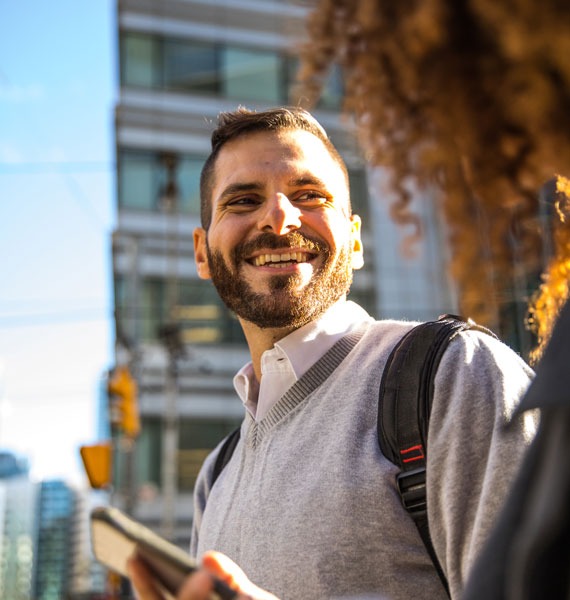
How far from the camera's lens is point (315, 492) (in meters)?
2.05

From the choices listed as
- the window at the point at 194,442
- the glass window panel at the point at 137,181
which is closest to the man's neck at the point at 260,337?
the window at the point at 194,442

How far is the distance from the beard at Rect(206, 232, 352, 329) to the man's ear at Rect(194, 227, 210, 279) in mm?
454

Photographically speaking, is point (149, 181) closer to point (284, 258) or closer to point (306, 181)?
point (306, 181)

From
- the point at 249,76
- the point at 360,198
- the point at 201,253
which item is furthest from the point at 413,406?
the point at 249,76

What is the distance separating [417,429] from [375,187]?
0.72 metres

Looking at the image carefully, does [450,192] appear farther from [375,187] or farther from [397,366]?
[397,366]

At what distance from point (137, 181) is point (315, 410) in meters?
24.9

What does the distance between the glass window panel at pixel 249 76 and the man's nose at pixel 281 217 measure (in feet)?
85.6

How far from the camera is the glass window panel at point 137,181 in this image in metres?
26.2

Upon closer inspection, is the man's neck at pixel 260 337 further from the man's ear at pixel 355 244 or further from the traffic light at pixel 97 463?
the traffic light at pixel 97 463

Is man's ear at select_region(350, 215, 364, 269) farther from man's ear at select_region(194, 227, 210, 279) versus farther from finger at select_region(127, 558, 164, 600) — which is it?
finger at select_region(127, 558, 164, 600)

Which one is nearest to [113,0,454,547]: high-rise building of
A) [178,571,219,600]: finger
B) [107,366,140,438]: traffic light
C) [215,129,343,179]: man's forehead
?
[107,366,140,438]: traffic light

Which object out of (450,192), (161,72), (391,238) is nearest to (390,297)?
(391,238)

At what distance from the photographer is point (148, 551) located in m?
1.28
